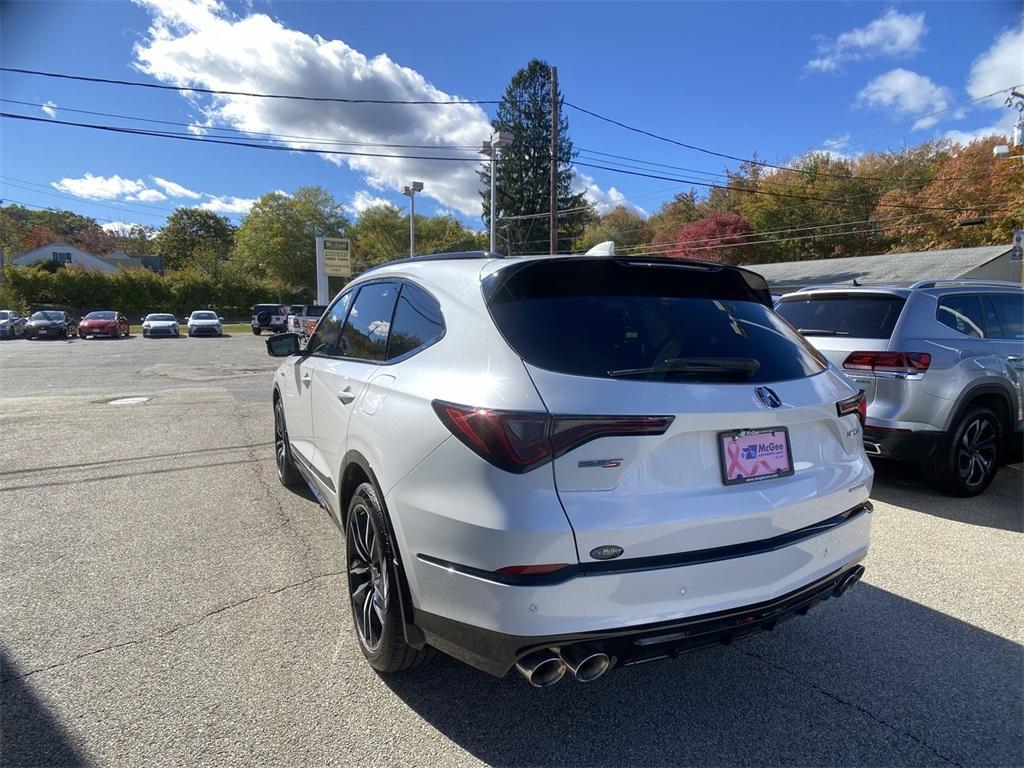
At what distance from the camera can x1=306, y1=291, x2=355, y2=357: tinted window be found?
145 inches

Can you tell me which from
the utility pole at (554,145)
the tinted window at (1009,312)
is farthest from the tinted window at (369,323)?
the utility pole at (554,145)

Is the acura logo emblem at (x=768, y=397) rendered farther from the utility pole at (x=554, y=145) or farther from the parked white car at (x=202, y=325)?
the parked white car at (x=202, y=325)

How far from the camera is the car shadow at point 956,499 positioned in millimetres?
4414

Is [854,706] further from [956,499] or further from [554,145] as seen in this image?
[554,145]

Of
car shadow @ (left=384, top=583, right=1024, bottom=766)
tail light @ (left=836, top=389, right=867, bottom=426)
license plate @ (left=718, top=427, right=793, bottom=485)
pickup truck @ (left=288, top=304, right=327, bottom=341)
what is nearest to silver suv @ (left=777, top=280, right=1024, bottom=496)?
car shadow @ (left=384, top=583, right=1024, bottom=766)

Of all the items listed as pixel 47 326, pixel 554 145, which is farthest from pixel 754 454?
pixel 47 326

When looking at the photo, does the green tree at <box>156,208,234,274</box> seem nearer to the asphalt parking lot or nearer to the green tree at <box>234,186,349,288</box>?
the green tree at <box>234,186,349,288</box>

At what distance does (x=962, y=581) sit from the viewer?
3.37 metres

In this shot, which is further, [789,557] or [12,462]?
[12,462]

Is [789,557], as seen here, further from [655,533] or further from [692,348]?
[692,348]

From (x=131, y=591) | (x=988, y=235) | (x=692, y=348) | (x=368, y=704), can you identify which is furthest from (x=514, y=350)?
(x=988, y=235)

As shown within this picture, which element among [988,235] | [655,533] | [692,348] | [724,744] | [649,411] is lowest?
[724,744]

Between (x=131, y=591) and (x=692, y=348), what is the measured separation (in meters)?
3.25

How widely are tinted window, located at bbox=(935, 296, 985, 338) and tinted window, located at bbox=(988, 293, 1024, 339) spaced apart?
0.32 metres
